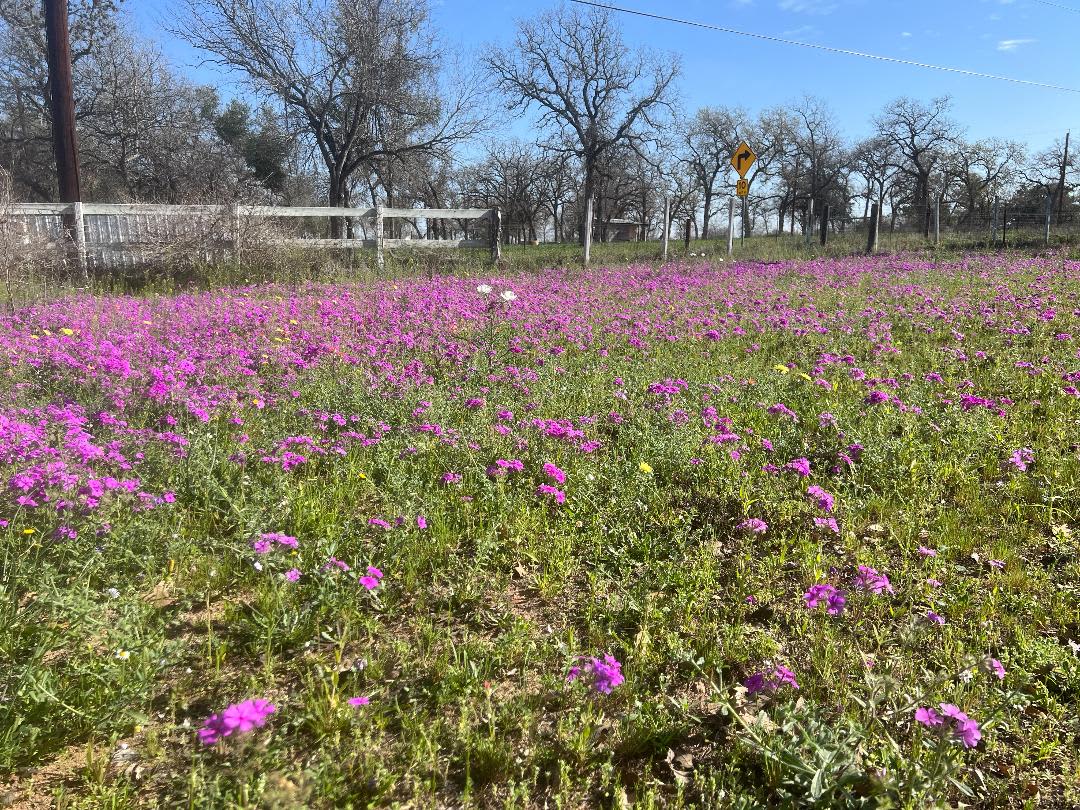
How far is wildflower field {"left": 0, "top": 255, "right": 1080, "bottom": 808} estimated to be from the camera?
80.0 inches

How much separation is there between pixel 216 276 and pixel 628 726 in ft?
40.2

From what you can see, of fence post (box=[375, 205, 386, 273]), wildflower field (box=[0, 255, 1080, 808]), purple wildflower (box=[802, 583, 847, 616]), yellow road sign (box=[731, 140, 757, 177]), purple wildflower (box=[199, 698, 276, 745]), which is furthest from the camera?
yellow road sign (box=[731, 140, 757, 177])

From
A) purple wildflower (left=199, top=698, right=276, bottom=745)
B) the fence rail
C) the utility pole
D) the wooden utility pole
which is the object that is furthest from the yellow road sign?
the utility pole

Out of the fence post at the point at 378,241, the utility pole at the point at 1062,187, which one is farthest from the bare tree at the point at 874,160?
the fence post at the point at 378,241

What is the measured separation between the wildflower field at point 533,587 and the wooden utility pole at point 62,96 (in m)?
11.1

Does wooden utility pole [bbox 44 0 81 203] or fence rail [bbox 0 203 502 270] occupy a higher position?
wooden utility pole [bbox 44 0 81 203]

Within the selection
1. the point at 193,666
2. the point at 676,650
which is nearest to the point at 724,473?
the point at 676,650

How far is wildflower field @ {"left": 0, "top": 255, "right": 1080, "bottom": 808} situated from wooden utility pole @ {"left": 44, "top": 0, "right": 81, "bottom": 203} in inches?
436

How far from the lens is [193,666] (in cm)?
245

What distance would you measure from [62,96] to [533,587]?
1725cm

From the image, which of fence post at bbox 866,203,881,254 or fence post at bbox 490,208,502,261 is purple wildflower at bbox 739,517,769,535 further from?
fence post at bbox 866,203,881,254

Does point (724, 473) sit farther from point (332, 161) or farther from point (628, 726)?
point (332, 161)

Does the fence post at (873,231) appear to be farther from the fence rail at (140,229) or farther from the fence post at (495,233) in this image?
the fence rail at (140,229)

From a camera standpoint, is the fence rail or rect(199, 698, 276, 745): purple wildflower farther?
the fence rail
